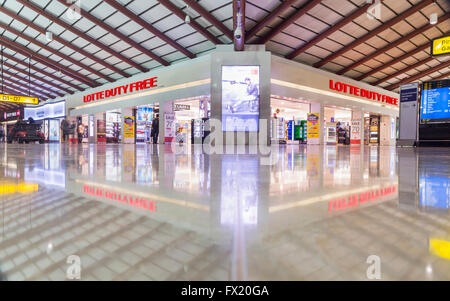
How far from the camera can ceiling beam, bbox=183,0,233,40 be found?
10730 mm

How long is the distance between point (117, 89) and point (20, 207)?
66.6 feet

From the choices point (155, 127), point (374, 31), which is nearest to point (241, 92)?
point (155, 127)

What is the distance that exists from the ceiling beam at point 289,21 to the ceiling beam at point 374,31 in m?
4.74

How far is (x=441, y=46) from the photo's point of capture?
8.30 meters

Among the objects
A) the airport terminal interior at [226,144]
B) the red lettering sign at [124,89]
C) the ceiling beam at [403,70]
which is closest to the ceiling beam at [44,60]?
the airport terminal interior at [226,144]

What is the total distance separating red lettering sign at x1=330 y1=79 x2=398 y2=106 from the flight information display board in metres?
8.91

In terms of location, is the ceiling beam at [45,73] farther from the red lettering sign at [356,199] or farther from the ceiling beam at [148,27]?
the red lettering sign at [356,199]

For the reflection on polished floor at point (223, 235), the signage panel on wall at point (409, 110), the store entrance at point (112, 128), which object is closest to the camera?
the reflection on polished floor at point (223, 235)

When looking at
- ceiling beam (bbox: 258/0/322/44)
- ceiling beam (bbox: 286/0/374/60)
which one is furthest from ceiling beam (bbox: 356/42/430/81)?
ceiling beam (bbox: 258/0/322/44)

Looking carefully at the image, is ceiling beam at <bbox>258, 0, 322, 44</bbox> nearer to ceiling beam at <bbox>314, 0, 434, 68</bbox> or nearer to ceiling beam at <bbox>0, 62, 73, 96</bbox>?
ceiling beam at <bbox>314, 0, 434, 68</bbox>

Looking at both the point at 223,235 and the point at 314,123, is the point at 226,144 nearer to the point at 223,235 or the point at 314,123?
the point at 314,123

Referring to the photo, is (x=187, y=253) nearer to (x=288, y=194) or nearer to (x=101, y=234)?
(x=101, y=234)

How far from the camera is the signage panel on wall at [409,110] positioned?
857cm
